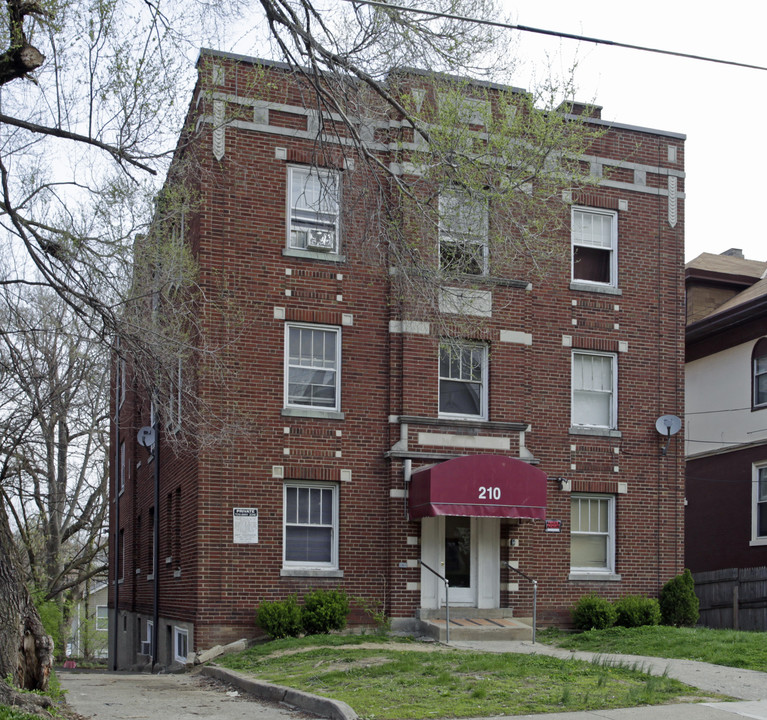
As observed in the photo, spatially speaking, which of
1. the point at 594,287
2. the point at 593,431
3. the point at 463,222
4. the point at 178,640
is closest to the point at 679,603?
the point at 593,431

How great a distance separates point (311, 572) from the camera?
1953cm

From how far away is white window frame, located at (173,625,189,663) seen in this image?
790 inches

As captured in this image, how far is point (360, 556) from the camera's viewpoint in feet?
65.7

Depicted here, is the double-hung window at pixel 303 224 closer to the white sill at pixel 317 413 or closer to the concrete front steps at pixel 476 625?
the white sill at pixel 317 413

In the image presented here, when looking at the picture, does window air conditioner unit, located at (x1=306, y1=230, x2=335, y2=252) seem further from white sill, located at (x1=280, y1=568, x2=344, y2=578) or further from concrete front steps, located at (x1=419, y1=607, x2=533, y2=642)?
concrete front steps, located at (x1=419, y1=607, x2=533, y2=642)

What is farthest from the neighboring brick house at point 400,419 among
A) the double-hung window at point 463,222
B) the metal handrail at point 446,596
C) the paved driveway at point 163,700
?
the double-hung window at point 463,222

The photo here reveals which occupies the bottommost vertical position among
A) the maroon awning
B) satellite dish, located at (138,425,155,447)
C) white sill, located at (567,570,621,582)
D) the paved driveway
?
the paved driveway

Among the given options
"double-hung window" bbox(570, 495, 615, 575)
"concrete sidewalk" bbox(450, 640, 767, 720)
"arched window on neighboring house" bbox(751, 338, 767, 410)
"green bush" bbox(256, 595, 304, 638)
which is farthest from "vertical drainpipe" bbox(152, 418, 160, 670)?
"arched window on neighboring house" bbox(751, 338, 767, 410)

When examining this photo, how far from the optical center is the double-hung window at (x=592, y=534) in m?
21.9

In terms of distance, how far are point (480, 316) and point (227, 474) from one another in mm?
5981

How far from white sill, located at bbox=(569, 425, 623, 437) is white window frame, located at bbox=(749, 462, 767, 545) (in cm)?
622

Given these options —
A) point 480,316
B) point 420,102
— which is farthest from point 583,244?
point 420,102

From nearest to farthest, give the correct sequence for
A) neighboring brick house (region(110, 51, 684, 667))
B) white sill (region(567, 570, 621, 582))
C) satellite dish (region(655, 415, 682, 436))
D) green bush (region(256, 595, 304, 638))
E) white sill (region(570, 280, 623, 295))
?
1. green bush (region(256, 595, 304, 638))
2. neighboring brick house (region(110, 51, 684, 667))
3. white sill (region(567, 570, 621, 582))
4. white sill (region(570, 280, 623, 295))
5. satellite dish (region(655, 415, 682, 436))

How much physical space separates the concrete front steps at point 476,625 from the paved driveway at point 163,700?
14.7 feet
